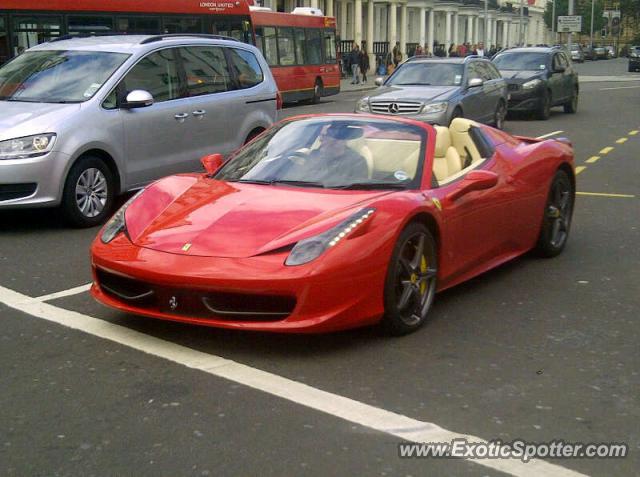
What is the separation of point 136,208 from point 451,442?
2.71 m

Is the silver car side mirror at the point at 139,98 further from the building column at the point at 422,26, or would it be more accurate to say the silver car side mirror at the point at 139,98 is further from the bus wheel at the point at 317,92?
the building column at the point at 422,26

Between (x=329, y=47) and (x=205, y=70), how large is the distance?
22.0m

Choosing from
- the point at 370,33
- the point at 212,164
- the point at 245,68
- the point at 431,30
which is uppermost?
the point at 245,68

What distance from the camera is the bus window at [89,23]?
1900 centimetres

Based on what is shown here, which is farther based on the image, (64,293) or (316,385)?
(64,293)

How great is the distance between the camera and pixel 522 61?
24.0 metres

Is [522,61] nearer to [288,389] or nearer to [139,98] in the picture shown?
[139,98]

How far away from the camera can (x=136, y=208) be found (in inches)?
227

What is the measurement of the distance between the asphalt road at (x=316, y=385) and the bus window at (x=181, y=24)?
15435mm

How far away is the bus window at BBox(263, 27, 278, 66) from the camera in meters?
27.7

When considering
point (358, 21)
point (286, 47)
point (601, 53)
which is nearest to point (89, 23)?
point (286, 47)

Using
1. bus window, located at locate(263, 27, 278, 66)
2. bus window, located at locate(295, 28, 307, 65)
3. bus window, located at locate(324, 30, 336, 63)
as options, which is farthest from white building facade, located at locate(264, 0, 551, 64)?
bus window, located at locate(263, 27, 278, 66)

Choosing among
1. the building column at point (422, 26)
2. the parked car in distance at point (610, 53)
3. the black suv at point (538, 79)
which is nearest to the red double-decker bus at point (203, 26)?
the black suv at point (538, 79)

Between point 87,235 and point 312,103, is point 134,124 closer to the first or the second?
point 87,235
